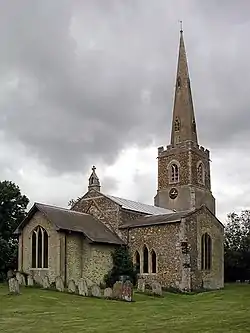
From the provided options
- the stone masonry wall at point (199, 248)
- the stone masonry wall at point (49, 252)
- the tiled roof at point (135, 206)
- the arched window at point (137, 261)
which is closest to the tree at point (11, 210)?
the stone masonry wall at point (49, 252)

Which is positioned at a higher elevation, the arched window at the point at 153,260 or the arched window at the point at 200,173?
the arched window at the point at 200,173

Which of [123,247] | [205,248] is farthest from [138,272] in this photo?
[205,248]

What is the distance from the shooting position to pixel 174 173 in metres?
64.0

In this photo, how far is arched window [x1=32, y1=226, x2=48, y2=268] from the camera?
37.5m

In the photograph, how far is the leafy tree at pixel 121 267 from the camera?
128 ft

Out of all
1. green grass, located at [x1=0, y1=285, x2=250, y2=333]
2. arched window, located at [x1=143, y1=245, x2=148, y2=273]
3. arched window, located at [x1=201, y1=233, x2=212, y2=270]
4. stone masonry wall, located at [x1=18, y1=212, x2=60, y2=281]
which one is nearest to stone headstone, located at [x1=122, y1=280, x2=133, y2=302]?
green grass, located at [x1=0, y1=285, x2=250, y2=333]

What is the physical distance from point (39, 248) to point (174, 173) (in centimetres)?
2913

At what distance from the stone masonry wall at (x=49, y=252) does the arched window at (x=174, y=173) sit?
28054 mm

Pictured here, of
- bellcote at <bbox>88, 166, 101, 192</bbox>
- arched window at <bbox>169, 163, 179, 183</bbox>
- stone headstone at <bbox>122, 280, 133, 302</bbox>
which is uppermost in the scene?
arched window at <bbox>169, 163, 179, 183</bbox>

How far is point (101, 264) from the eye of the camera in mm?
38656

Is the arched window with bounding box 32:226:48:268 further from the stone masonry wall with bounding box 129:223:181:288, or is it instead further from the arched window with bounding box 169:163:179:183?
the arched window with bounding box 169:163:179:183

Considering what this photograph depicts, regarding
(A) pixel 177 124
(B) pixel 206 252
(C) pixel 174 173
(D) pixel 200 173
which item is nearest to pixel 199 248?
(B) pixel 206 252

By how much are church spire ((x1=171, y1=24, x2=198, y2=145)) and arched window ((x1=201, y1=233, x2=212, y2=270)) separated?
2396 centimetres

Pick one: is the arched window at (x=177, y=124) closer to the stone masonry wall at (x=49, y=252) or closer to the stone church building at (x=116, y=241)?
the stone church building at (x=116, y=241)
